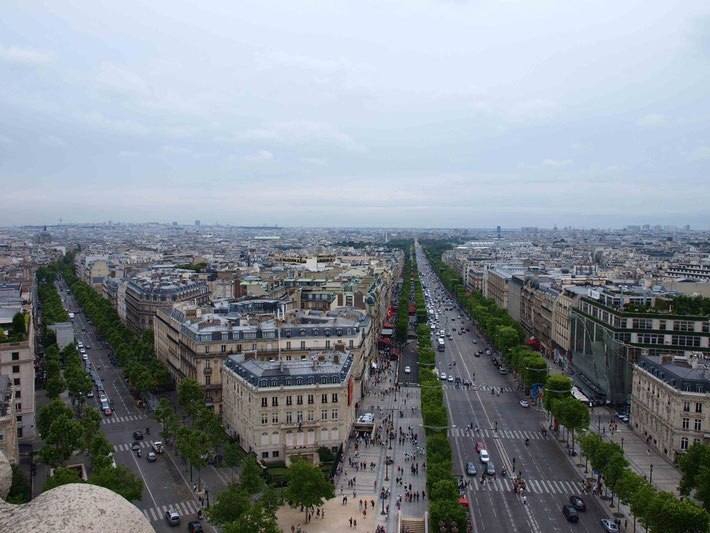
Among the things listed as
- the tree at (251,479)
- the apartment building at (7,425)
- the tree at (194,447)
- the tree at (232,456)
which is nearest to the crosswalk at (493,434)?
the tree at (232,456)

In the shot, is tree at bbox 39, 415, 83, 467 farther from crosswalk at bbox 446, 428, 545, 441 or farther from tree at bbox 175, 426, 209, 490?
crosswalk at bbox 446, 428, 545, 441

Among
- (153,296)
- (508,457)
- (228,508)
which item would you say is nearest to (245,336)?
(228,508)

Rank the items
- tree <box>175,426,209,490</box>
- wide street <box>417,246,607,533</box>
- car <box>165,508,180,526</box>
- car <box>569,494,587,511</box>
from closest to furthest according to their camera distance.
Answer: car <box>165,508,180,526</box> < wide street <box>417,246,607,533</box> < car <box>569,494,587,511</box> < tree <box>175,426,209,490</box>

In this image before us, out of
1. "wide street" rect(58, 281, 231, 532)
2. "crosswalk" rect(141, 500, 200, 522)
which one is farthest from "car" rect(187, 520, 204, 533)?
"crosswalk" rect(141, 500, 200, 522)

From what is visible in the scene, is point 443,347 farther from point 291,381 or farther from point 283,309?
point 291,381

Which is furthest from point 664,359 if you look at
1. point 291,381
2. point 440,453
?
point 291,381

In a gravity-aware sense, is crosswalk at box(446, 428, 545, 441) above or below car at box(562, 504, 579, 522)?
below
